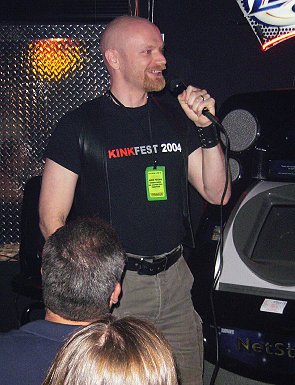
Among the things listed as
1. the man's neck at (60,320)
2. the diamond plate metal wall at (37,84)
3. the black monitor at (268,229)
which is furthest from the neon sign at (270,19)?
the man's neck at (60,320)

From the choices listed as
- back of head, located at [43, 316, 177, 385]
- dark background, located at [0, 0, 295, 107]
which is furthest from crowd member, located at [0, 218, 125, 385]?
dark background, located at [0, 0, 295, 107]

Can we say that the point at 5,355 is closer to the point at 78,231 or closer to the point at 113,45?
the point at 78,231

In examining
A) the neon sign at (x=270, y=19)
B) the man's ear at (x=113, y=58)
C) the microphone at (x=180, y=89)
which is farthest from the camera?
the neon sign at (x=270, y=19)

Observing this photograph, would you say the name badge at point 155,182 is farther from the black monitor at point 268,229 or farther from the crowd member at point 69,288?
the crowd member at point 69,288

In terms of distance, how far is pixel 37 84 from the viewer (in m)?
4.37

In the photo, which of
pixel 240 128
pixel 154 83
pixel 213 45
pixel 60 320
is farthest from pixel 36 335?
pixel 213 45

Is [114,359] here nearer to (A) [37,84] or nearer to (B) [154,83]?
(B) [154,83]

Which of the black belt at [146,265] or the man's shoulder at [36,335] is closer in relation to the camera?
the man's shoulder at [36,335]

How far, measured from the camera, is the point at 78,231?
1757 millimetres

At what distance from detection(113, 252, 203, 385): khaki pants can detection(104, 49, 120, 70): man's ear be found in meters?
0.92

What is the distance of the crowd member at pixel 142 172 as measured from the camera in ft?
8.41

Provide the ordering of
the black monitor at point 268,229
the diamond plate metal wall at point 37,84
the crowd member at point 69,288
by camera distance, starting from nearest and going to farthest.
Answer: the crowd member at point 69,288
the black monitor at point 268,229
the diamond plate metal wall at point 37,84

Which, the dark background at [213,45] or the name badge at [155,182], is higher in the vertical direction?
the dark background at [213,45]

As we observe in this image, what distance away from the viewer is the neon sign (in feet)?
12.6
